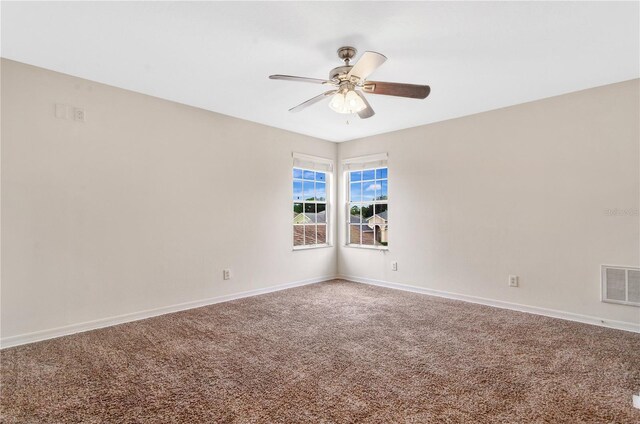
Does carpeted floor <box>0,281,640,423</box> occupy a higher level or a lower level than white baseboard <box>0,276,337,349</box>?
lower

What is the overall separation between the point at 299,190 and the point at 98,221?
2.78m

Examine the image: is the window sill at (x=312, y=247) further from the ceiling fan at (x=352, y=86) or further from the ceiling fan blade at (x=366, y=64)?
the ceiling fan blade at (x=366, y=64)

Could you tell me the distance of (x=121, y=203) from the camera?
11.1 ft

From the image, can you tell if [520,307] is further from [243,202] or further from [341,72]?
[243,202]

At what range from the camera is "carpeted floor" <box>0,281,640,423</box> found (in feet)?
6.12

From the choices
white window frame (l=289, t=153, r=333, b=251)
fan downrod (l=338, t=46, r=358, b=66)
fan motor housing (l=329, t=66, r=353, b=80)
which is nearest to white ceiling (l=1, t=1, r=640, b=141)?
fan downrod (l=338, t=46, r=358, b=66)

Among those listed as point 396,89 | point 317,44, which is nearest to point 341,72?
point 317,44

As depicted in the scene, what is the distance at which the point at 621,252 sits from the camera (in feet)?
10.5

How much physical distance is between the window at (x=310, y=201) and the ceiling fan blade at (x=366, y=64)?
2819mm

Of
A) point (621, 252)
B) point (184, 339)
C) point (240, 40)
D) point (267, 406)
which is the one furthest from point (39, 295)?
point (621, 252)

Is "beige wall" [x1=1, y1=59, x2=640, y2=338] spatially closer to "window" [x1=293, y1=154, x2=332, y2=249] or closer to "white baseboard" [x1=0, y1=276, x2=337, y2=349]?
"white baseboard" [x1=0, y1=276, x2=337, y2=349]

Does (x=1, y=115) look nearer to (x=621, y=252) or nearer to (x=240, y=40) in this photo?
(x=240, y=40)

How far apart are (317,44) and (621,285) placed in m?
3.57

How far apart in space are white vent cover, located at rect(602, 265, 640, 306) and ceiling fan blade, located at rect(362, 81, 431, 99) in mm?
2603
